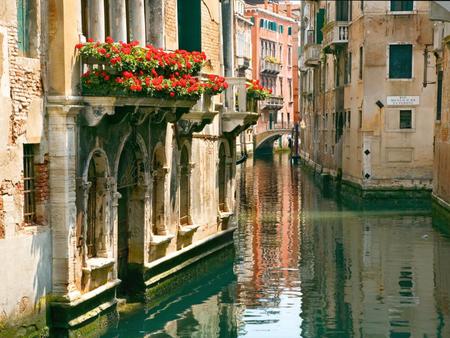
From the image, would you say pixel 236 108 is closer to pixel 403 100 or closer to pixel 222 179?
pixel 222 179

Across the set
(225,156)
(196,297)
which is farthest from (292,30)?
(196,297)

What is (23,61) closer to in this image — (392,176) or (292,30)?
(392,176)

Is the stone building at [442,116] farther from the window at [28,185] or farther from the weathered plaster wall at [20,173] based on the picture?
the window at [28,185]

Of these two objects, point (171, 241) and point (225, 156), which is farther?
point (225, 156)

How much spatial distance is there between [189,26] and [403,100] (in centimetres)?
1531

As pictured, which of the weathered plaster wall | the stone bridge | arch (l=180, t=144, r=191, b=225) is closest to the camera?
the weathered plaster wall

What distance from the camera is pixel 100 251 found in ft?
39.8

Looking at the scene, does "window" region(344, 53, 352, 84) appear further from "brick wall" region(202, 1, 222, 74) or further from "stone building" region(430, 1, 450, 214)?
"brick wall" region(202, 1, 222, 74)

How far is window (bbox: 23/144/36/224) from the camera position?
10500mm

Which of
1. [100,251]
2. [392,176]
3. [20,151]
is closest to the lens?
[20,151]

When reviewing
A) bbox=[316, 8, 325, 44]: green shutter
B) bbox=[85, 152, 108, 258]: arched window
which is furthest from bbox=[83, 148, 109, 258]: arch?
bbox=[316, 8, 325, 44]: green shutter

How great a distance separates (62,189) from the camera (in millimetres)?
10820

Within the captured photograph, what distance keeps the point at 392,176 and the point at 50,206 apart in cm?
2106

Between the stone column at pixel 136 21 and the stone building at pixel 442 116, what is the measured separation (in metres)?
11.5
